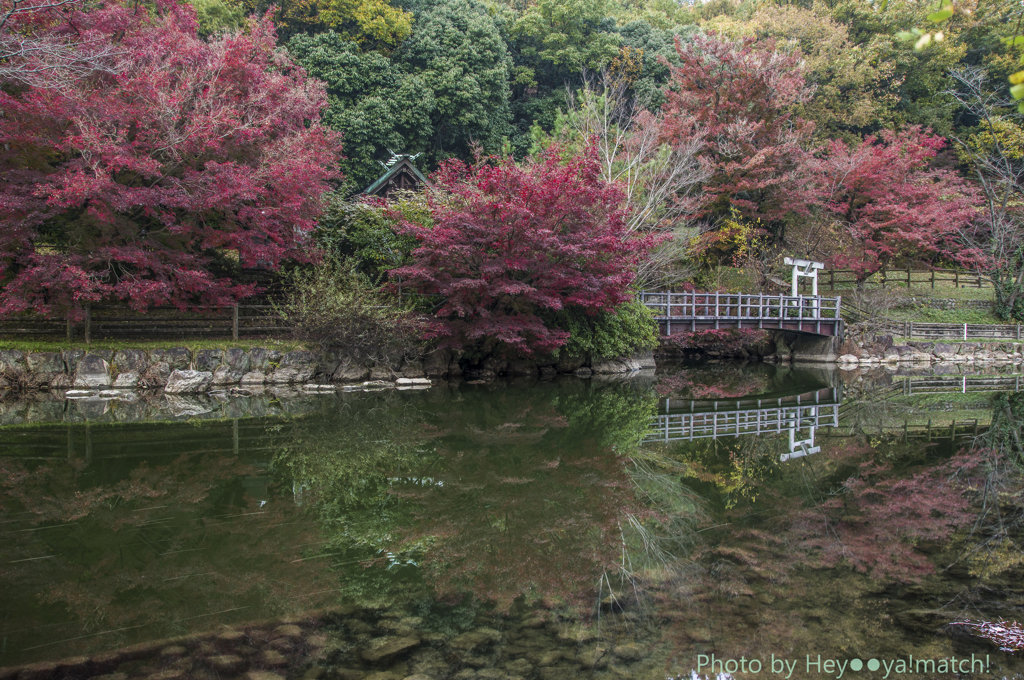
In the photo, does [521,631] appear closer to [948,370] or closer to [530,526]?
[530,526]

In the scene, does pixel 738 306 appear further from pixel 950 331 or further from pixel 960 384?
pixel 950 331

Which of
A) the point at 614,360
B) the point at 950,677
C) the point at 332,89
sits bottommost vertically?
the point at 950,677

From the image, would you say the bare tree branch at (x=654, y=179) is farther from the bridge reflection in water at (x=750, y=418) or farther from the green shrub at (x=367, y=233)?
the bridge reflection in water at (x=750, y=418)

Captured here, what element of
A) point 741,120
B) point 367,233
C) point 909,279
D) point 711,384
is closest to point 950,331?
point 909,279

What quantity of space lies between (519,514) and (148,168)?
930 cm

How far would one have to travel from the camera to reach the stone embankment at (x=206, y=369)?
35.8ft

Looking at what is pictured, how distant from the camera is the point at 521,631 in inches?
117

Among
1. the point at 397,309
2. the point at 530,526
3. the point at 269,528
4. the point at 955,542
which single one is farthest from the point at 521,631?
the point at 397,309

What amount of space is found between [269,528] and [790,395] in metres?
10.7

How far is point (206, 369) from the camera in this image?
11.7 meters

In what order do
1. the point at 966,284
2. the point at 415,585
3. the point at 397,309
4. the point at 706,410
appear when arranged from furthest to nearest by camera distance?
the point at 966,284 < the point at 397,309 < the point at 706,410 < the point at 415,585

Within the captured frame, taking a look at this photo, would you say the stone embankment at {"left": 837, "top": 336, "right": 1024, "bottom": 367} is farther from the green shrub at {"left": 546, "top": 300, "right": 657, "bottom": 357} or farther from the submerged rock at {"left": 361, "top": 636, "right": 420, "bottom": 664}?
the submerged rock at {"left": 361, "top": 636, "right": 420, "bottom": 664}

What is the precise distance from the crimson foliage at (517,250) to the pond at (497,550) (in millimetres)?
4835

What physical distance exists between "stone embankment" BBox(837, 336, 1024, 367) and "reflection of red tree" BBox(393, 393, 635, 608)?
15.2 m
